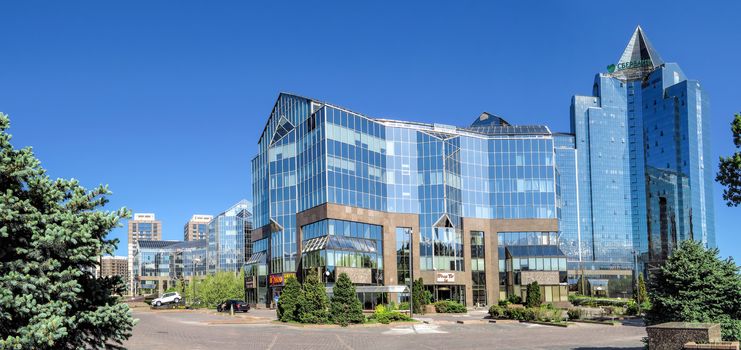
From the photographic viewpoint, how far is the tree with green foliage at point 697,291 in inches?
889

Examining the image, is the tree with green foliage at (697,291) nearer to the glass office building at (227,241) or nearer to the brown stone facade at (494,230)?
the brown stone facade at (494,230)

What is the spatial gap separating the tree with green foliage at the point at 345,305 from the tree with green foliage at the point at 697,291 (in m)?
25.6

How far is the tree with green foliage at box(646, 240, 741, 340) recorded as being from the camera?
2259 cm

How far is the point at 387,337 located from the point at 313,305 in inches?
412

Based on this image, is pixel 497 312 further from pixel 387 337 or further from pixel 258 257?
pixel 258 257

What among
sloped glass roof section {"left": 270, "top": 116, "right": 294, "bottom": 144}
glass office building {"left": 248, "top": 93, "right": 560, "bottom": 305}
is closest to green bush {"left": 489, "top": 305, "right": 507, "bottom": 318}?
glass office building {"left": 248, "top": 93, "right": 560, "bottom": 305}

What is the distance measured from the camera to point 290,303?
164 feet

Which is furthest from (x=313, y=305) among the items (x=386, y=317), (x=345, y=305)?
(x=386, y=317)

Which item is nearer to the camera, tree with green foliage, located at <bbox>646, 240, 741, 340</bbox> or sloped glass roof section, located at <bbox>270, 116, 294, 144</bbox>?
tree with green foliage, located at <bbox>646, 240, 741, 340</bbox>

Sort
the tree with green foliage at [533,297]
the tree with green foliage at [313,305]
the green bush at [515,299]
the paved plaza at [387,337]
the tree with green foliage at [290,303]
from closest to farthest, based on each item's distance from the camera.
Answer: the paved plaza at [387,337]
the tree with green foliage at [313,305]
the tree with green foliage at [290,303]
the tree with green foliage at [533,297]
the green bush at [515,299]

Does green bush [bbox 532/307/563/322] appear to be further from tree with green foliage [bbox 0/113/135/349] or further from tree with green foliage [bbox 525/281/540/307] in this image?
tree with green foliage [bbox 0/113/135/349]

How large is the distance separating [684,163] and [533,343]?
173m

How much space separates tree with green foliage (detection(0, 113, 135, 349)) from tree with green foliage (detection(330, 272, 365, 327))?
110ft

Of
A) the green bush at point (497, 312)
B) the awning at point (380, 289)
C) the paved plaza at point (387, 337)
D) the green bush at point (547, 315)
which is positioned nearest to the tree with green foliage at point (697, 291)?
the paved plaza at point (387, 337)
